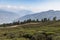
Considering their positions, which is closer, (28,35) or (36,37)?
(36,37)

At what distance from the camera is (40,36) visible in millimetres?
52219

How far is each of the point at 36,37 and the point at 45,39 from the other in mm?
2628

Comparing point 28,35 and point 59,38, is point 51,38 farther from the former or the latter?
point 28,35

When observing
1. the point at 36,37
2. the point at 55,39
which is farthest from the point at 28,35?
the point at 55,39

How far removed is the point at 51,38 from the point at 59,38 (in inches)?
179

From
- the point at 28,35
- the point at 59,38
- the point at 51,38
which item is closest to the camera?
the point at 59,38

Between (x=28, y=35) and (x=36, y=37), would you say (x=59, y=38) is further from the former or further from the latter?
(x=28, y=35)

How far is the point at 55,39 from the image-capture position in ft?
152

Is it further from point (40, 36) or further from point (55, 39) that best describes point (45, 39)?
point (55, 39)

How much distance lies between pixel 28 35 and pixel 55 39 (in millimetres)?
18787

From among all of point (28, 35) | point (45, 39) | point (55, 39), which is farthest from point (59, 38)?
point (28, 35)

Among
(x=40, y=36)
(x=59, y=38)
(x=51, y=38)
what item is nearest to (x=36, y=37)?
(x=40, y=36)

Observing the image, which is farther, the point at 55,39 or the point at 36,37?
the point at 36,37

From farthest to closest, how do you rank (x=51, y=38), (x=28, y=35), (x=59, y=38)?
(x=28, y=35) < (x=51, y=38) < (x=59, y=38)
